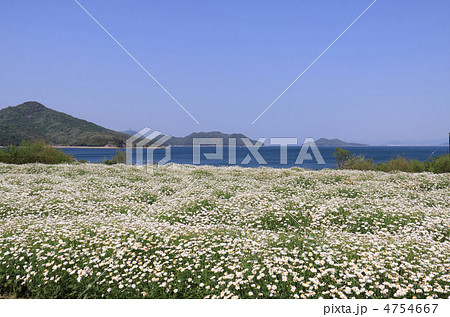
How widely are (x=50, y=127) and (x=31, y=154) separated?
517 feet

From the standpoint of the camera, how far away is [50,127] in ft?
541

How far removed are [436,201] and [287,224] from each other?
22.3 feet

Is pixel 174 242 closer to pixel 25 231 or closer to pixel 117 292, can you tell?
pixel 117 292

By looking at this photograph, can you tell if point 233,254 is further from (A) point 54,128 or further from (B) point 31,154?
(A) point 54,128

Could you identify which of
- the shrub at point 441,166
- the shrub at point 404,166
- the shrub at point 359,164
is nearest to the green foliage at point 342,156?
the shrub at point 359,164

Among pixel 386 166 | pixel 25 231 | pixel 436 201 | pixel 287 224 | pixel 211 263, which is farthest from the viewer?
pixel 386 166

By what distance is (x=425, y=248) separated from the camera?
5820 millimetres

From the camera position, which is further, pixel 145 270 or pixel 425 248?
pixel 425 248

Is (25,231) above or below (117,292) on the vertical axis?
above

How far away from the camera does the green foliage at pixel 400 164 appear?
2564cm

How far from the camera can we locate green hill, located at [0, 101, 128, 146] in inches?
5769

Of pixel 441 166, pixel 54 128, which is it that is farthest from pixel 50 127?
pixel 441 166
